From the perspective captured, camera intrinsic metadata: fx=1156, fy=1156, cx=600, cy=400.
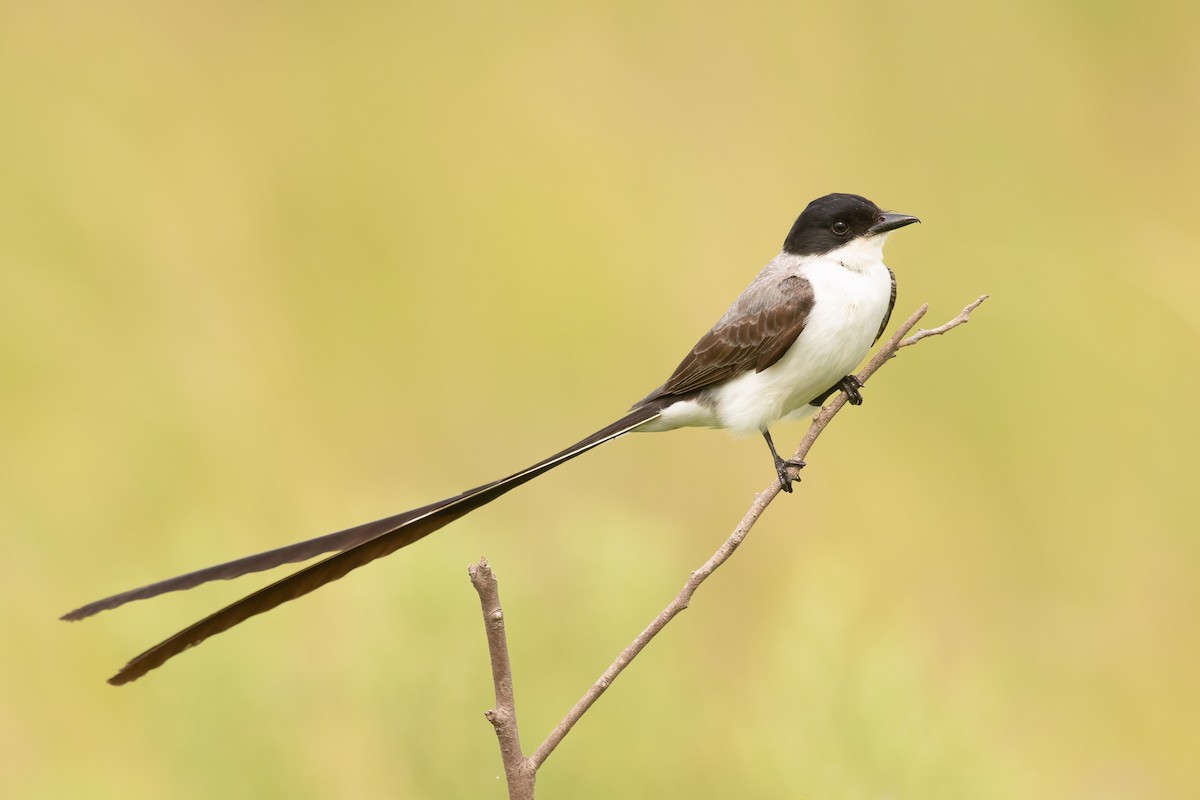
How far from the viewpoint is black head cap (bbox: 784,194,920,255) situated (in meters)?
1.77

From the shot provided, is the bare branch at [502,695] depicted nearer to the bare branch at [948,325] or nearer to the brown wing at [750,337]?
the bare branch at [948,325]

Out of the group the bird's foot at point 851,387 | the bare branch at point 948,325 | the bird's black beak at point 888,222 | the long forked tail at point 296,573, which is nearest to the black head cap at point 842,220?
the bird's black beak at point 888,222

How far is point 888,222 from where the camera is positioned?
1754 mm

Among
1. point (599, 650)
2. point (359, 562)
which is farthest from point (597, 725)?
point (359, 562)

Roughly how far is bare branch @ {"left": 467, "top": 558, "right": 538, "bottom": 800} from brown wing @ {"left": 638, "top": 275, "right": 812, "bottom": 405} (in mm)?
1026

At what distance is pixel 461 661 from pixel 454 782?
0.20m

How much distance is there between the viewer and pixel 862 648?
201 cm

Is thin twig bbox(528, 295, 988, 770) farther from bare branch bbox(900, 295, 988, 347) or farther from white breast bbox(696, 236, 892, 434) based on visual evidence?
white breast bbox(696, 236, 892, 434)

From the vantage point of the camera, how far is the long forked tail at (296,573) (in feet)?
2.63

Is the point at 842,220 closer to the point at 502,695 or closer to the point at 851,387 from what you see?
the point at 851,387

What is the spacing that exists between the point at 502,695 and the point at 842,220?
1.16 meters

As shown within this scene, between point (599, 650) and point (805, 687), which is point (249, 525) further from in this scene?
point (805, 687)

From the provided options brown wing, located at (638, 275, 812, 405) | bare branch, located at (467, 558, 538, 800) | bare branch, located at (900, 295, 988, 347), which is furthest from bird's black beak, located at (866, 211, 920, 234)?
bare branch, located at (467, 558, 538, 800)

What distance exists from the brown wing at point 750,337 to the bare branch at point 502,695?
40.4 inches
